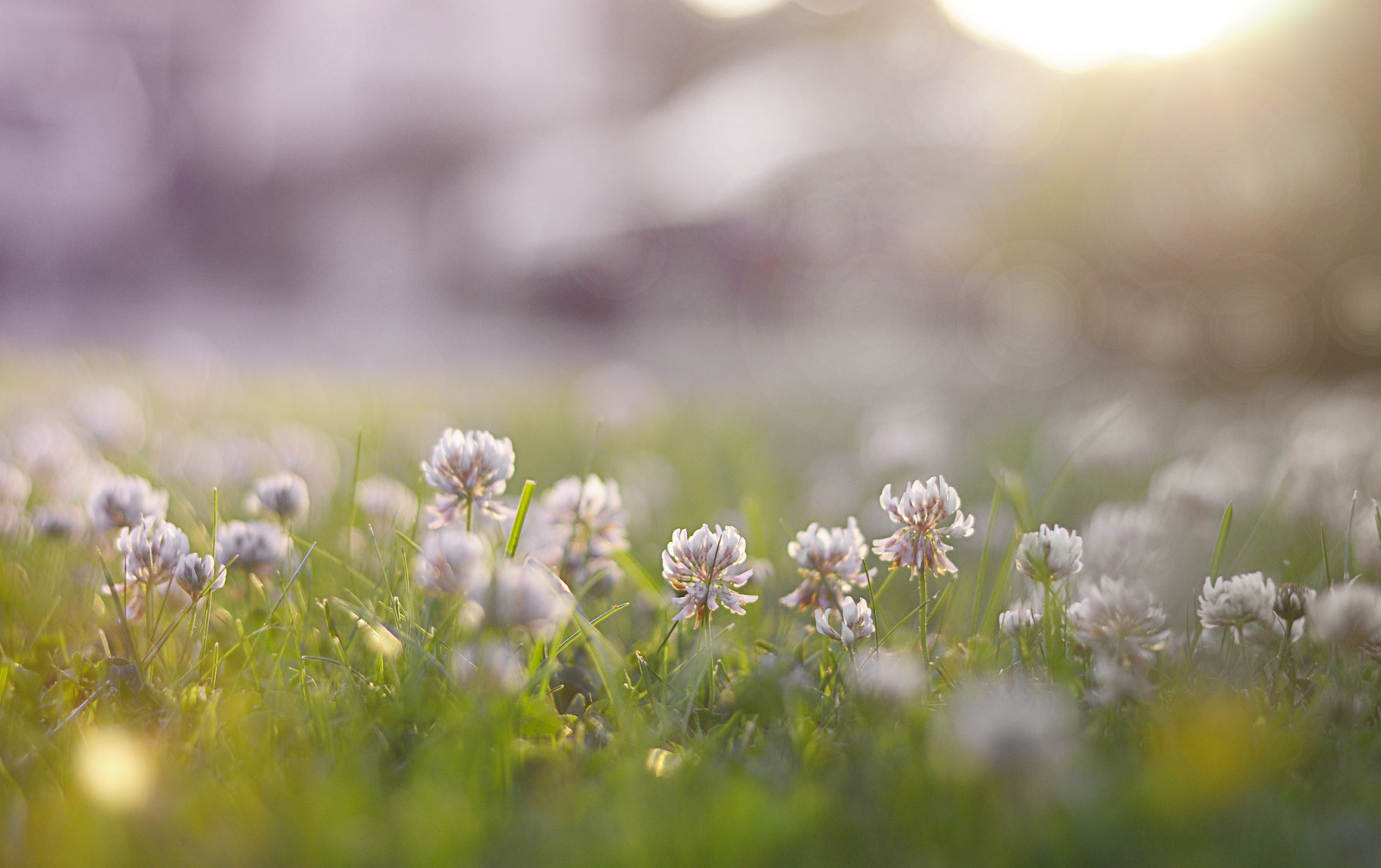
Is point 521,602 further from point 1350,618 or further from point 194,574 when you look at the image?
point 1350,618

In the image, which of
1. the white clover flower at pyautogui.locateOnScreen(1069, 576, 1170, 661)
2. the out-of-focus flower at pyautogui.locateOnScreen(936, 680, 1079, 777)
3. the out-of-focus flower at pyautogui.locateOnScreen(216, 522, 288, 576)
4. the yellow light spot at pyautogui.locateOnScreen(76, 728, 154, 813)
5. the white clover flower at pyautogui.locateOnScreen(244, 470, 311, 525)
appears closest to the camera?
the out-of-focus flower at pyautogui.locateOnScreen(936, 680, 1079, 777)

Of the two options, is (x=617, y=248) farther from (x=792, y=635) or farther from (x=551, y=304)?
(x=792, y=635)

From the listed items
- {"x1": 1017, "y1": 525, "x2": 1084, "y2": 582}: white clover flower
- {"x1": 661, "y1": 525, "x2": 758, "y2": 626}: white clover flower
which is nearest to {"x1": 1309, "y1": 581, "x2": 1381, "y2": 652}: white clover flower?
{"x1": 1017, "y1": 525, "x2": 1084, "y2": 582}: white clover flower

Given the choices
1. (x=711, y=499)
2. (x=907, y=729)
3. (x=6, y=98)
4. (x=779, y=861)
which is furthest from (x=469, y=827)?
(x=6, y=98)

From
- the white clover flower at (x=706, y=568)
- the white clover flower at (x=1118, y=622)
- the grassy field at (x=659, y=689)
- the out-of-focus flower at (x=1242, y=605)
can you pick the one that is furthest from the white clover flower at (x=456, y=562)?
the out-of-focus flower at (x=1242, y=605)

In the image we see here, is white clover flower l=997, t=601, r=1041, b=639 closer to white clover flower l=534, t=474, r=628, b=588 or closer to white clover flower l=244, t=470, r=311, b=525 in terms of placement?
white clover flower l=534, t=474, r=628, b=588

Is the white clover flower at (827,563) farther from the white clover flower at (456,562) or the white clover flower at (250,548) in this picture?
the white clover flower at (250,548)

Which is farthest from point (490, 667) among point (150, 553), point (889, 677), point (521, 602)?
point (150, 553)
